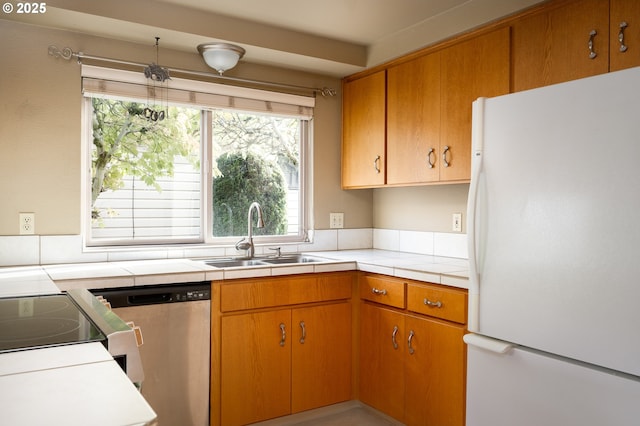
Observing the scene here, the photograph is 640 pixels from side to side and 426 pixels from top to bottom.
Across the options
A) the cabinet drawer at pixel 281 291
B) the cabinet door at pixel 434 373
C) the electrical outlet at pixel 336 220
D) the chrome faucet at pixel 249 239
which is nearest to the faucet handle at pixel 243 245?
the chrome faucet at pixel 249 239

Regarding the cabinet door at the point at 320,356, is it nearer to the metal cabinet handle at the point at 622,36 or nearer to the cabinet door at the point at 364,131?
the cabinet door at the point at 364,131

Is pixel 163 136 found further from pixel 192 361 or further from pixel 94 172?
pixel 192 361

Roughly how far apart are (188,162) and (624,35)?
2.34 m

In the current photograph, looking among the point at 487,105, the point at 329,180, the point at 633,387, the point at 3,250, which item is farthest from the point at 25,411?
the point at 329,180

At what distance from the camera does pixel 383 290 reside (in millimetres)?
2783

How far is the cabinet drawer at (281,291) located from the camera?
8.46 ft

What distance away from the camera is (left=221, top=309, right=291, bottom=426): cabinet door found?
8.46 feet

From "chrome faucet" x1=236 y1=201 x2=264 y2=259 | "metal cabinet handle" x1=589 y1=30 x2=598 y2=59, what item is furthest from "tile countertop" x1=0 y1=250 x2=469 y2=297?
"metal cabinet handle" x1=589 y1=30 x2=598 y2=59

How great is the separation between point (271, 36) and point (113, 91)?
940mm

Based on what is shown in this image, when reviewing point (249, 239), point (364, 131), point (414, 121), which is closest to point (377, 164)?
point (364, 131)

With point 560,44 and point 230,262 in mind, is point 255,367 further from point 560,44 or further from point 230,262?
point 560,44

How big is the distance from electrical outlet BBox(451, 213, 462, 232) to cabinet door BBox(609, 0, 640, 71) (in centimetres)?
122

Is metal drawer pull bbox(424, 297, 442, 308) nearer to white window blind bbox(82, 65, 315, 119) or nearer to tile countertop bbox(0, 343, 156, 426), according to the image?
white window blind bbox(82, 65, 315, 119)

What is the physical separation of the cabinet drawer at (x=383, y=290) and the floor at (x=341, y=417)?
2.15 feet
